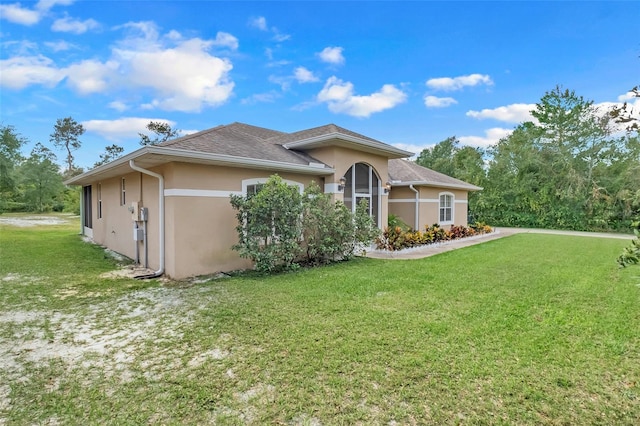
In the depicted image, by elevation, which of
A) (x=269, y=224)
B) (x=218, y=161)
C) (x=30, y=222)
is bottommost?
(x=30, y=222)

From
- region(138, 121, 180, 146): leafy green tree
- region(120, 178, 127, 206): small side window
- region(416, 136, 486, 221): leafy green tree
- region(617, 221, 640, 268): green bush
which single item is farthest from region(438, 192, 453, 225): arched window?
region(138, 121, 180, 146): leafy green tree

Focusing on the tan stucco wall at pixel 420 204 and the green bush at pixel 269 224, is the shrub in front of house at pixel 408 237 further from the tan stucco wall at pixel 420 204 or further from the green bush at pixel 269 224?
the green bush at pixel 269 224

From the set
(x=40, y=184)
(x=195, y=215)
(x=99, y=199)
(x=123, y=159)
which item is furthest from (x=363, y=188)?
(x=40, y=184)

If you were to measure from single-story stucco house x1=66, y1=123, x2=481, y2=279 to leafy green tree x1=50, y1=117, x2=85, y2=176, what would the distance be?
45.0 m

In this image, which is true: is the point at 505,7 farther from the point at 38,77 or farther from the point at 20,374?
the point at 38,77

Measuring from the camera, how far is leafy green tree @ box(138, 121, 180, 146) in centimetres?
3897

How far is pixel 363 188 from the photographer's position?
12367mm

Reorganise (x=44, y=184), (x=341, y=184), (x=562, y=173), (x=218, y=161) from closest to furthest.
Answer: (x=218, y=161) < (x=341, y=184) < (x=562, y=173) < (x=44, y=184)

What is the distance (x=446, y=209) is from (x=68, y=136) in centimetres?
5612

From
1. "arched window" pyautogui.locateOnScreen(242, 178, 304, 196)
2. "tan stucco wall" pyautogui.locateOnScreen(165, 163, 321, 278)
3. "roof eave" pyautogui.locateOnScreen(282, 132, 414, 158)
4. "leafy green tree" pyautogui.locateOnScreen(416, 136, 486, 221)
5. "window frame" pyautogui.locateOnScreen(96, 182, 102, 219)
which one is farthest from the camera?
"leafy green tree" pyautogui.locateOnScreen(416, 136, 486, 221)

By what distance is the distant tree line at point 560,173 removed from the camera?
21.6 m

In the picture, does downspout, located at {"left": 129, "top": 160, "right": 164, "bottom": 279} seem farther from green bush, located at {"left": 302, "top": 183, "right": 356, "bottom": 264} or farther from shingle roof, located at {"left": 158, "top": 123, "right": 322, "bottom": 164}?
green bush, located at {"left": 302, "top": 183, "right": 356, "bottom": 264}

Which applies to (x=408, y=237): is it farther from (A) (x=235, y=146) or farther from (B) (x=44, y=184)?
(B) (x=44, y=184)

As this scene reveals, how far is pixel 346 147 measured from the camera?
11164mm
